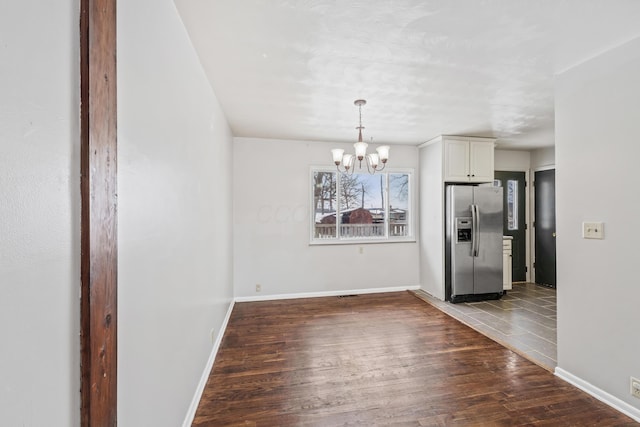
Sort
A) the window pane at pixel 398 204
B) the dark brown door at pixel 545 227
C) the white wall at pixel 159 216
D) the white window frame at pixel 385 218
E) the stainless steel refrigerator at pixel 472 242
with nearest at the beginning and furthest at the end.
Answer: the white wall at pixel 159 216, the stainless steel refrigerator at pixel 472 242, the white window frame at pixel 385 218, the window pane at pixel 398 204, the dark brown door at pixel 545 227

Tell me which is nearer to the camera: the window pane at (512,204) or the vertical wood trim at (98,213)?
the vertical wood trim at (98,213)

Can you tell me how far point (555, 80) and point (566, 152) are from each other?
0.65 meters

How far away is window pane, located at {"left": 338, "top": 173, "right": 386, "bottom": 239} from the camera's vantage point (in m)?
4.92

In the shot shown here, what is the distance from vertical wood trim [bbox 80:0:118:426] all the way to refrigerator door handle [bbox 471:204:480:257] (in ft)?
14.9

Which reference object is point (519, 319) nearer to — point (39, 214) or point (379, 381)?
point (379, 381)

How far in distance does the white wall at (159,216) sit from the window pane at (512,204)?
5.60 metres

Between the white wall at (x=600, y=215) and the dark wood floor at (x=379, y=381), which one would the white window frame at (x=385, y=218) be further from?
the white wall at (x=600, y=215)

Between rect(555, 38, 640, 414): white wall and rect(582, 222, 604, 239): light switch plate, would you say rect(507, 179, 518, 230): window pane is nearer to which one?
rect(555, 38, 640, 414): white wall

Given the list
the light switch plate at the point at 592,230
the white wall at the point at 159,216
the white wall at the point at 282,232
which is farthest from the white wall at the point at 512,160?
the white wall at the point at 159,216

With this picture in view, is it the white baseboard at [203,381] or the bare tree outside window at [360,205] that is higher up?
the bare tree outside window at [360,205]

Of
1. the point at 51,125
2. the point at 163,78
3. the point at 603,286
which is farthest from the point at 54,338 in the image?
the point at 603,286

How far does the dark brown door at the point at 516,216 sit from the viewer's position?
5.54m

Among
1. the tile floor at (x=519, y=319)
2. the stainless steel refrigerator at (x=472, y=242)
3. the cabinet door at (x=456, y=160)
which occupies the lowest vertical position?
the tile floor at (x=519, y=319)

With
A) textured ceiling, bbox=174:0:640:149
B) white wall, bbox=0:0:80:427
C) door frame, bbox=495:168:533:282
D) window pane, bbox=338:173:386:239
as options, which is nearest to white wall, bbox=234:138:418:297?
window pane, bbox=338:173:386:239
